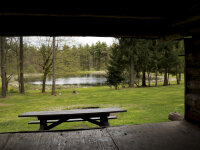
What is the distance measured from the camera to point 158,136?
3.53m

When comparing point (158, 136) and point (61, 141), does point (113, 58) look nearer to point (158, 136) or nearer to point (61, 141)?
point (158, 136)

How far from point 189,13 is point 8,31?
10.6 ft

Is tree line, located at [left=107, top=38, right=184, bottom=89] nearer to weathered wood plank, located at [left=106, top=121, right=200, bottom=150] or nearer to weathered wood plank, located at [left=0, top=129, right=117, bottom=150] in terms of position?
weathered wood plank, located at [left=106, top=121, right=200, bottom=150]

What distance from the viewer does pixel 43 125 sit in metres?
5.00

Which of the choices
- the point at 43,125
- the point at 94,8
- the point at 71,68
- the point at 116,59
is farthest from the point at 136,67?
the point at 94,8

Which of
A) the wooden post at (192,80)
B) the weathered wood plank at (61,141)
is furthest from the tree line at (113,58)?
the weathered wood plank at (61,141)

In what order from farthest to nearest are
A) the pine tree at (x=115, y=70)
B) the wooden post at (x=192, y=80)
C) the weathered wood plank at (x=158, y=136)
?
the pine tree at (x=115, y=70) < the wooden post at (x=192, y=80) < the weathered wood plank at (x=158, y=136)

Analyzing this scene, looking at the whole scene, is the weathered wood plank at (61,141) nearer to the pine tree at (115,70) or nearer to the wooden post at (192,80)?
the wooden post at (192,80)

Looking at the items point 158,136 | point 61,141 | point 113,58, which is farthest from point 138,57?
point 61,141

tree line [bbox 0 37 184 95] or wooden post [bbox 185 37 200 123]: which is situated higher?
tree line [bbox 0 37 184 95]

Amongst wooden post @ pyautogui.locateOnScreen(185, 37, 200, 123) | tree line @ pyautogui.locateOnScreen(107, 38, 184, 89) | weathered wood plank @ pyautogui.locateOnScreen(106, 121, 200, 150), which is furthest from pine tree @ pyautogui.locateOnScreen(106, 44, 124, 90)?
weathered wood plank @ pyautogui.locateOnScreen(106, 121, 200, 150)

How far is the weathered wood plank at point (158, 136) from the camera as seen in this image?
309 centimetres

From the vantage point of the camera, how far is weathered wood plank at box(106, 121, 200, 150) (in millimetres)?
3088

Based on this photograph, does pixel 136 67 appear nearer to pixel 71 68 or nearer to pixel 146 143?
pixel 71 68
